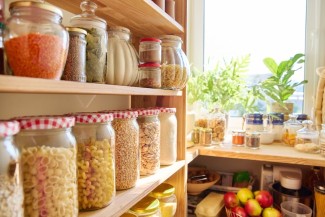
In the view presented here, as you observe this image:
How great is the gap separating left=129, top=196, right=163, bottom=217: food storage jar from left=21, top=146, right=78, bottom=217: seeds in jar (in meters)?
0.33

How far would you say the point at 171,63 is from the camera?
0.88 meters

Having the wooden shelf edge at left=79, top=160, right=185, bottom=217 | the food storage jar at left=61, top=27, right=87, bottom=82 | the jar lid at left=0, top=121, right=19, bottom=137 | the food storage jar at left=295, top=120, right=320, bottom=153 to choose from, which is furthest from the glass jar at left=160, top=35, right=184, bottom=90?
the food storage jar at left=295, top=120, right=320, bottom=153

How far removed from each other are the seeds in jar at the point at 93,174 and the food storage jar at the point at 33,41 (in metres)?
0.19

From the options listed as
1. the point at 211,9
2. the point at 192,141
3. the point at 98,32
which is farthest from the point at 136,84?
the point at 211,9

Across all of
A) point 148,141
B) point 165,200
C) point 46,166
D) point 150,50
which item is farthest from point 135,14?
point 165,200

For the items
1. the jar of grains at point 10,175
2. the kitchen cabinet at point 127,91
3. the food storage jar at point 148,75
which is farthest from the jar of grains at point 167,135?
the jar of grains at point 10,175

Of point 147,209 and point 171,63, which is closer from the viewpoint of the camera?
point 147,209

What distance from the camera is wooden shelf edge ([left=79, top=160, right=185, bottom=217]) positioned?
537mm

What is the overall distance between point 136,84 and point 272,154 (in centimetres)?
76

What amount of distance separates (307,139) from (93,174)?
114 cm

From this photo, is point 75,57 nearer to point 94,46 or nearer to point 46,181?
point 94,46

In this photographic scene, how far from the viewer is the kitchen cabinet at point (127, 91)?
1.35 feet

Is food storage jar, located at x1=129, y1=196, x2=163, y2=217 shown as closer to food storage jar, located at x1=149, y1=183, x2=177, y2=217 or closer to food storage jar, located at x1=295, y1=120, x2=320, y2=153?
food storage jar, located at x1=149, y1=183, x2=177, y2=217

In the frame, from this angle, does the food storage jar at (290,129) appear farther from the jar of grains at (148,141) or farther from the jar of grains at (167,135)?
the jar of grains at (148,141)
